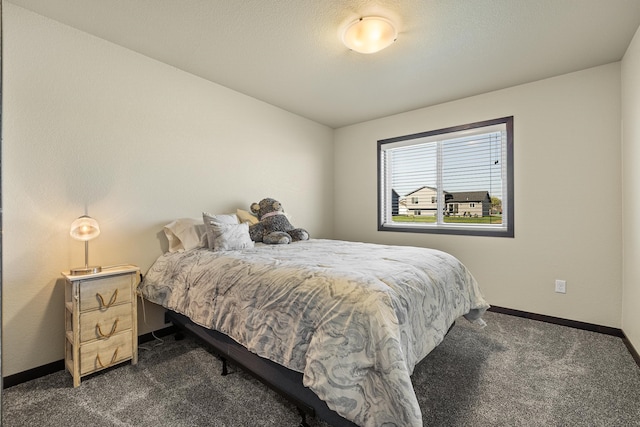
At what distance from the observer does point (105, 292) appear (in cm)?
212

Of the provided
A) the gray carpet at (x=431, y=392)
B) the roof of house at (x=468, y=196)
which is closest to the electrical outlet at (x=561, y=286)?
the gray carpet at (x=431, y=392)

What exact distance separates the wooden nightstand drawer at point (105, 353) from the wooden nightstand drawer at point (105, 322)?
4 cm

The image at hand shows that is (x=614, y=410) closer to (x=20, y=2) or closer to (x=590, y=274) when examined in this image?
(x=590, y=274)

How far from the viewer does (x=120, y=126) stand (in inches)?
98.9

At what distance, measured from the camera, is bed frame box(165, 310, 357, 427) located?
4.93 ft

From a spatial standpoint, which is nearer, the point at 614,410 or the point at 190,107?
the point at 614,410

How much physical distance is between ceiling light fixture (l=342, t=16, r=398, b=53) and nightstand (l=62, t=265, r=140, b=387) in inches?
91.5

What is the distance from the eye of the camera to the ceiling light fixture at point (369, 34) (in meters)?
2.14

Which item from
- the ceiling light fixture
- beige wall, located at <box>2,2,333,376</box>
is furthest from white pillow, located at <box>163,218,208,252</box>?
the ceiling light fixture

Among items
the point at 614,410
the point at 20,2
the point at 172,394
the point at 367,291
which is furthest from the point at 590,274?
the point at 20,2

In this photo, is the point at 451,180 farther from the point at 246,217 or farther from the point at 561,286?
the point at 246,217

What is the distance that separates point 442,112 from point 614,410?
3013mm

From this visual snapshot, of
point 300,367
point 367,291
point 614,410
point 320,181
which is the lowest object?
point 614,410

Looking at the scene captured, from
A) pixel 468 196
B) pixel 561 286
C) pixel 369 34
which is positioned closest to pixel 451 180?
pixel 468 196
